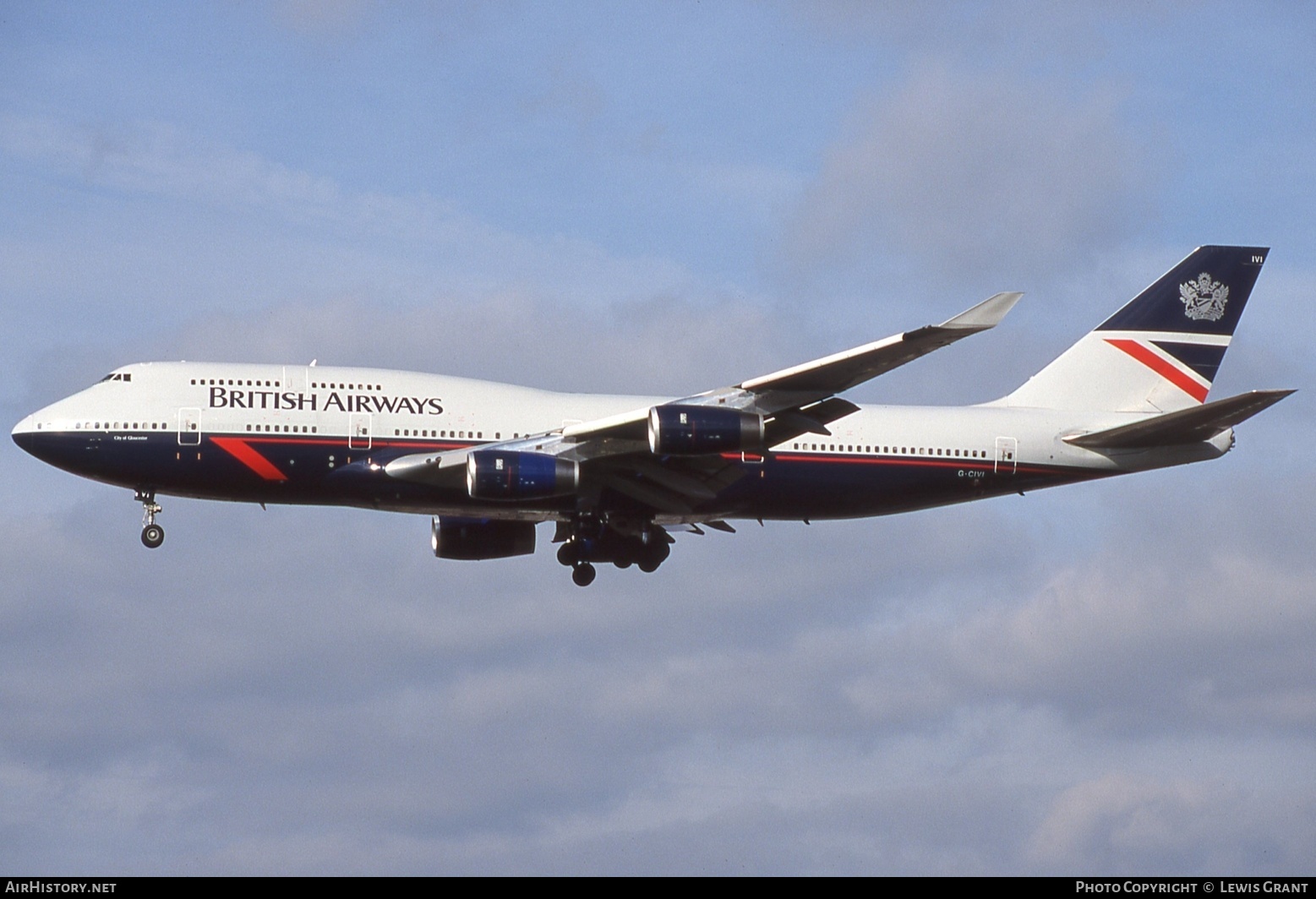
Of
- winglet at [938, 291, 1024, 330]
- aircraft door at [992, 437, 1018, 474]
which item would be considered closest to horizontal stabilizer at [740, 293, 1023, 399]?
winglet at [938, 291, 1024, 330]

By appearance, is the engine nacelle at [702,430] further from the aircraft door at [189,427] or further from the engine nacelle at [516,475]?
the aircraft door at [189,427]

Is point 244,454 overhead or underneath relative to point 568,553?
overhead

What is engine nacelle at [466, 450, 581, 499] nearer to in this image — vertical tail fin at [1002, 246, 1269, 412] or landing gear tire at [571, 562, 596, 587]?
landing gear tire at [571, 562, 596, 587]

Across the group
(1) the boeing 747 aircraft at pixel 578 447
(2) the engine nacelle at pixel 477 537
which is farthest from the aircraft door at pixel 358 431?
(2) the engine nacelle at pixel 477 537

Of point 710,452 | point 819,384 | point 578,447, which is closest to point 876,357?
point 819,384

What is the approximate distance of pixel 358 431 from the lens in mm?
44812

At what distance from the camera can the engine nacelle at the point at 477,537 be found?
4988cm

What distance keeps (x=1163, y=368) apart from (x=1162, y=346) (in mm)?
690

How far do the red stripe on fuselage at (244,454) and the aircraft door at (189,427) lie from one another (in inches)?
16.8

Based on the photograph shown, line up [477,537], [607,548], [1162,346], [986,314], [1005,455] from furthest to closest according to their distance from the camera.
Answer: [1162,346] → [477,537] → [1005,455] → [607,548] → [986,314]

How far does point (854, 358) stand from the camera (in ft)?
130

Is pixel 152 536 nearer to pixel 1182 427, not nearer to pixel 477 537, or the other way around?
Result: pixel 477 537

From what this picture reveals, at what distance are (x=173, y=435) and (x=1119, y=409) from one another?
87.7 ft

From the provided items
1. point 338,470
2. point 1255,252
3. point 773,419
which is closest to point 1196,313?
point 1255,252
